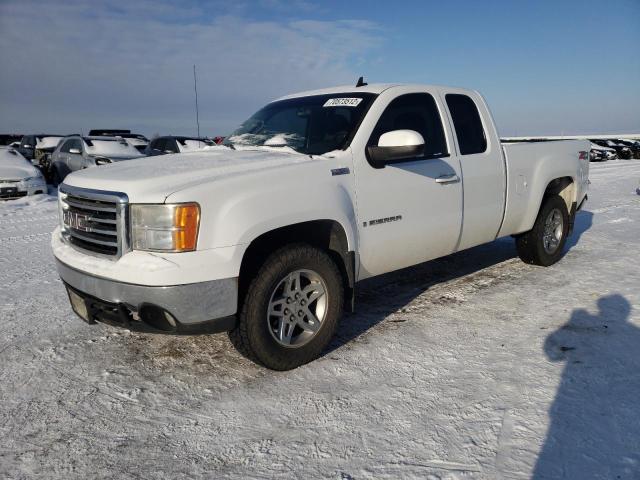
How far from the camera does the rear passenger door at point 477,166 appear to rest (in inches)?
175

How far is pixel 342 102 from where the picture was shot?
4.02 metres

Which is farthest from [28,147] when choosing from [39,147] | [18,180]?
[18,180]

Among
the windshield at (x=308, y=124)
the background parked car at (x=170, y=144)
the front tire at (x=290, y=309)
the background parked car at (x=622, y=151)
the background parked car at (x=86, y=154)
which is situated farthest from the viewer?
the background parked car at (x=622, y=151)

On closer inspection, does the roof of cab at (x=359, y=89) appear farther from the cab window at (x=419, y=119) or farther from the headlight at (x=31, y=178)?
the headlight at (x=31, y=178)

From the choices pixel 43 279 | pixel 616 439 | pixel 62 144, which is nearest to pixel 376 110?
pixel 616 439

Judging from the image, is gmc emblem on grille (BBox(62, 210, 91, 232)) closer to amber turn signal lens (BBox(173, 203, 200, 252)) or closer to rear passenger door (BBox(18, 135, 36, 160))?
amber turn signal lens (BBox(173, 203, 200, 252))

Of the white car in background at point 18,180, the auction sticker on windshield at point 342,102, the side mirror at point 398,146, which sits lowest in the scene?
the white car in background at point 18,180

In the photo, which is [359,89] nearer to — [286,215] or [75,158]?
[286,215]

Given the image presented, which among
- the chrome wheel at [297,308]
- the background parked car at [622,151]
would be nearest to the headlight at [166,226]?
the chrome wheel at [297,308]

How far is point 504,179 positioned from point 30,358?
4.30 meters

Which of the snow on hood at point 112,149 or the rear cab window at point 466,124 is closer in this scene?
the rear cab window at point 466,124

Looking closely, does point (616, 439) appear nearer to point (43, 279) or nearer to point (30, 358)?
point (30, 358)

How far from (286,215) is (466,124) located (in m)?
2.43

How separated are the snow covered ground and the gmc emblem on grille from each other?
96cm
